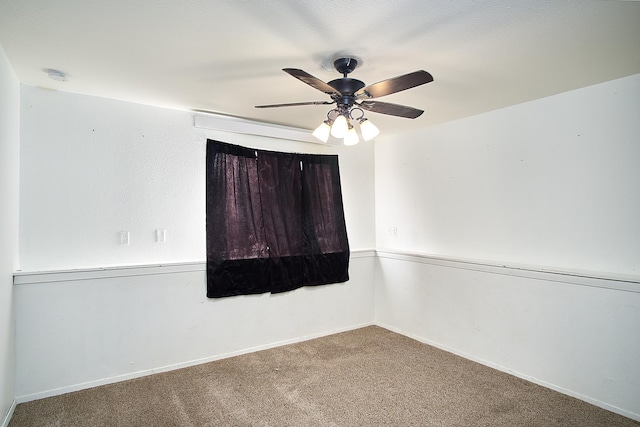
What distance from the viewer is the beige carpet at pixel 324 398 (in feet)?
7.91

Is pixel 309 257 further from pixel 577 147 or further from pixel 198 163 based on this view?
pixel 577 147

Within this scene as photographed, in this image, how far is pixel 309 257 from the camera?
404cm

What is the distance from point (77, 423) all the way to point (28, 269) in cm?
121

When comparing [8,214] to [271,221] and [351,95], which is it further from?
[351,95]

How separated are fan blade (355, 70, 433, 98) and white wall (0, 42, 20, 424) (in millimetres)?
2221

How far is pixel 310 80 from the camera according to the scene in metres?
1.95

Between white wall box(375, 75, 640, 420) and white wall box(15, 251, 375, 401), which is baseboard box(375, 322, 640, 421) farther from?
white wall box(15, 251, 375, 401)

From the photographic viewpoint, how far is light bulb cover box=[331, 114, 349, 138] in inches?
89.0

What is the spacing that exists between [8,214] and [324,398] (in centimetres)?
257

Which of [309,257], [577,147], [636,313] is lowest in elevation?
[636,313]

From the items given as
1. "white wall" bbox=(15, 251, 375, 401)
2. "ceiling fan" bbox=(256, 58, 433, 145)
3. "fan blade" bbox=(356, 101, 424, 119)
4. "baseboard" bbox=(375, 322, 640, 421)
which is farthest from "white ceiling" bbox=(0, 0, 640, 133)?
"baseboard" bbox=(375, 322, 640, 421)

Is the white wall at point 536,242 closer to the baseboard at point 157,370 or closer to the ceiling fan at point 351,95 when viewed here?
the baseboard at point 157,370

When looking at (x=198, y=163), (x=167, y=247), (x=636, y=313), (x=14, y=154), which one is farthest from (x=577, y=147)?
(x=14, y=154)

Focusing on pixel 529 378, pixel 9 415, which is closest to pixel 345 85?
pixel 529 378
